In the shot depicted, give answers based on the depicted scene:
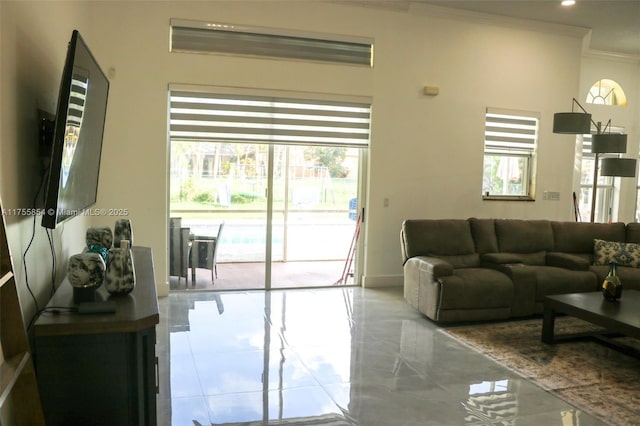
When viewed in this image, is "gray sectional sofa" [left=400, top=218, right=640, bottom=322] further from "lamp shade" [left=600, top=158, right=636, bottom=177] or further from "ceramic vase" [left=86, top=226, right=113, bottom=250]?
"ceramic vase" [left=86, top=226, right=113, bottom=250]

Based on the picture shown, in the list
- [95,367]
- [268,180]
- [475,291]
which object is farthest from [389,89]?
[95,367]

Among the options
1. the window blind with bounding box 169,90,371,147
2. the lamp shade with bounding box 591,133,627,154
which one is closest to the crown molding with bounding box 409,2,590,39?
the window blind with bounding box 169,90,371,147

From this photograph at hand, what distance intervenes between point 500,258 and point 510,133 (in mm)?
2157

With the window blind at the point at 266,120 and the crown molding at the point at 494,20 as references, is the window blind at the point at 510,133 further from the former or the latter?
the window blind at the point at 266,120

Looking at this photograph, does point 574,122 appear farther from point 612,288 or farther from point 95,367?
point 95,367

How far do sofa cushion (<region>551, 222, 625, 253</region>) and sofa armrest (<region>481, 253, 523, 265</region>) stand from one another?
30.2 inches

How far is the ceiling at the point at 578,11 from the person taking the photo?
561 centimetres

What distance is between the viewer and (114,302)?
2.03 meters

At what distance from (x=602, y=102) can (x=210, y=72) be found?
6.34 metres

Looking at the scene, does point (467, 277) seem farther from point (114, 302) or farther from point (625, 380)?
point (114, 302)

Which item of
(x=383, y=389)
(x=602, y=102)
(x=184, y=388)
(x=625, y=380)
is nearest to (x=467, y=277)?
(x=625, y=380)

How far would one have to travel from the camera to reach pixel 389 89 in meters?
5.81

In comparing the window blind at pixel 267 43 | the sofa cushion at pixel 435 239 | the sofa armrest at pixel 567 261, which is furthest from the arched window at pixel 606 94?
the window blind at pixel 267 43

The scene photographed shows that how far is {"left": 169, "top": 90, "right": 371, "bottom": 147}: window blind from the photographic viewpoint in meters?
5.19
